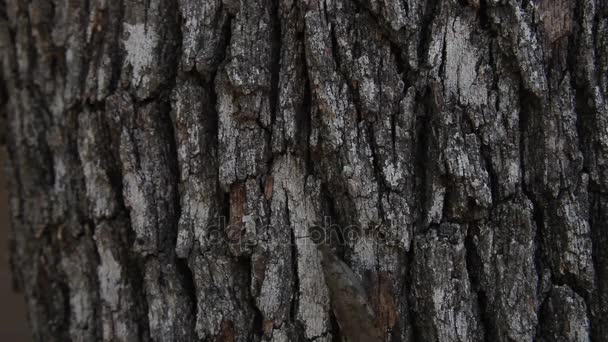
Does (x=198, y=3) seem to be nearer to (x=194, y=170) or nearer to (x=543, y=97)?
(x=194, y=170)

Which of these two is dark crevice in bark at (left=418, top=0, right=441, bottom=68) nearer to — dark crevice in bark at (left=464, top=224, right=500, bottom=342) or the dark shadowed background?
dark crevice in bark at (left=464, top=224, right=500, bottom=342)

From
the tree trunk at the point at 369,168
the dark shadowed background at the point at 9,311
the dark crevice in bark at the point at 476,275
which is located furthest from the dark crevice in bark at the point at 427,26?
the dark shadowed background at the point at 9,311

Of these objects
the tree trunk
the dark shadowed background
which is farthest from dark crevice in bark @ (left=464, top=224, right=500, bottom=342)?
the dark shadowed background

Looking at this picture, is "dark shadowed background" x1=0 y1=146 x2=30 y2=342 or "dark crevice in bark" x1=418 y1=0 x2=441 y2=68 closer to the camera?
"dark crevice in bark" x1=418 y1=0 x2=441 y2=68

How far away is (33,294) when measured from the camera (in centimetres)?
204

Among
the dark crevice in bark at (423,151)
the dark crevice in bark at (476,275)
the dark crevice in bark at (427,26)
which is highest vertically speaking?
the dark crevice in bark at (427,26)

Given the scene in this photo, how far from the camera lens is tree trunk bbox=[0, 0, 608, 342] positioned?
5.17ft

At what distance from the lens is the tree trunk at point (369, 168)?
1577mm

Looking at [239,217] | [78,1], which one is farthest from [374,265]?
[78,1]

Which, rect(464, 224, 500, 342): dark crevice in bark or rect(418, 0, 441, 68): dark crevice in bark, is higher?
rect(418, 0, 441, 68): dark crevice in bark

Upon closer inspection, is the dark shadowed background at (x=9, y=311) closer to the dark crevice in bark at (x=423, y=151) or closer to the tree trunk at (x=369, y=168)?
the tree trunk at (x=369, y=168)

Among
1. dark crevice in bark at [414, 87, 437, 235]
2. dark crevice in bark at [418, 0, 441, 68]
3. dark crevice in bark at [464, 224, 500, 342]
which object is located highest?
dark crevice in bark at [418, 0, 441, 68]

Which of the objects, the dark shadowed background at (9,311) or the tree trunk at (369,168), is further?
the dark shadowed background at (9,311)

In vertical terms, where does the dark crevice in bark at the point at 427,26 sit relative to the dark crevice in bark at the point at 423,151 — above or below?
above
